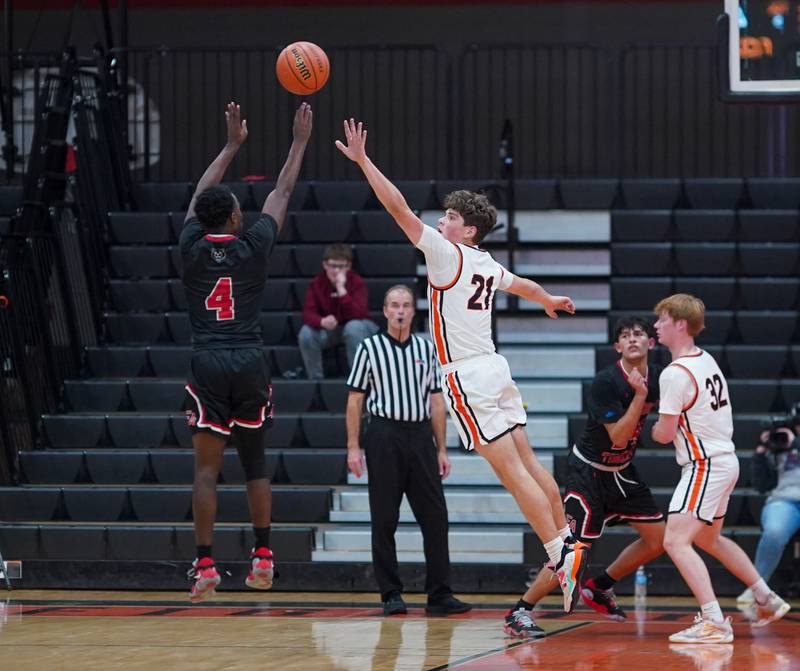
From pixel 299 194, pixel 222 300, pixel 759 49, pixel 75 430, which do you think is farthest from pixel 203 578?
pixel 299 194

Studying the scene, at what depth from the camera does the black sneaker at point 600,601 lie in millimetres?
8875

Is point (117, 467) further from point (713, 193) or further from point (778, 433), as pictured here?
point (713, 193)

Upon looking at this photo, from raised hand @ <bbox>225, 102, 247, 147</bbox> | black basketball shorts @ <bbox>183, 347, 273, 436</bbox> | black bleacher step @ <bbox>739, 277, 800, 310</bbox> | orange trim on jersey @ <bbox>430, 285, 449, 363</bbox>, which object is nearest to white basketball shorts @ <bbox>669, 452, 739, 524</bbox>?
orange trim on jersey @ <bbox>430, 285, 449, 363</bbox>

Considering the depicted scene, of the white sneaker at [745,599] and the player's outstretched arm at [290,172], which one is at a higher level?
the player's outstretched arm at [290,172]

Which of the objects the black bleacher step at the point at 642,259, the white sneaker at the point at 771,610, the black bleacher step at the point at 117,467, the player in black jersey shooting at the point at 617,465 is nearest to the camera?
the white sneaker at the point at 771,610

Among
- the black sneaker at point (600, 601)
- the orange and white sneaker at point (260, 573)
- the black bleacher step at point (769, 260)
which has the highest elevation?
the black bleacher step at point (769, 260)

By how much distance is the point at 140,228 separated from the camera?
1350cm

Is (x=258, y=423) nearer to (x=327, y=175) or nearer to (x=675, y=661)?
(x=675, y=661)

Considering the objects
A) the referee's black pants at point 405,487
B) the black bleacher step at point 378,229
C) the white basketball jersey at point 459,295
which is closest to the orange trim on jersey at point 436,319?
the white basketball jersey at point 459,295

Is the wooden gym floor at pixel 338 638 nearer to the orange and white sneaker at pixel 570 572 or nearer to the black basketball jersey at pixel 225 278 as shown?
the orange and white sneaker at pixel 570 572

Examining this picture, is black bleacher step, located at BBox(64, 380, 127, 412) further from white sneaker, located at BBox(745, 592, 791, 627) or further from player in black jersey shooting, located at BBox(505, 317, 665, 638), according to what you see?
white sneaker, located at BBox(745, 592, 791, 627)

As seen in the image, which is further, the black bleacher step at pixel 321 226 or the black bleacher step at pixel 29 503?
the black bleacher step at pixel 321 226

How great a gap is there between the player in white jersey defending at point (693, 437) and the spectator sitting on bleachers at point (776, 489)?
175cm

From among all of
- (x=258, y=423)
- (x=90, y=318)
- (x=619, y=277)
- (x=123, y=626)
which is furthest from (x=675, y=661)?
(x=90, y=318)
